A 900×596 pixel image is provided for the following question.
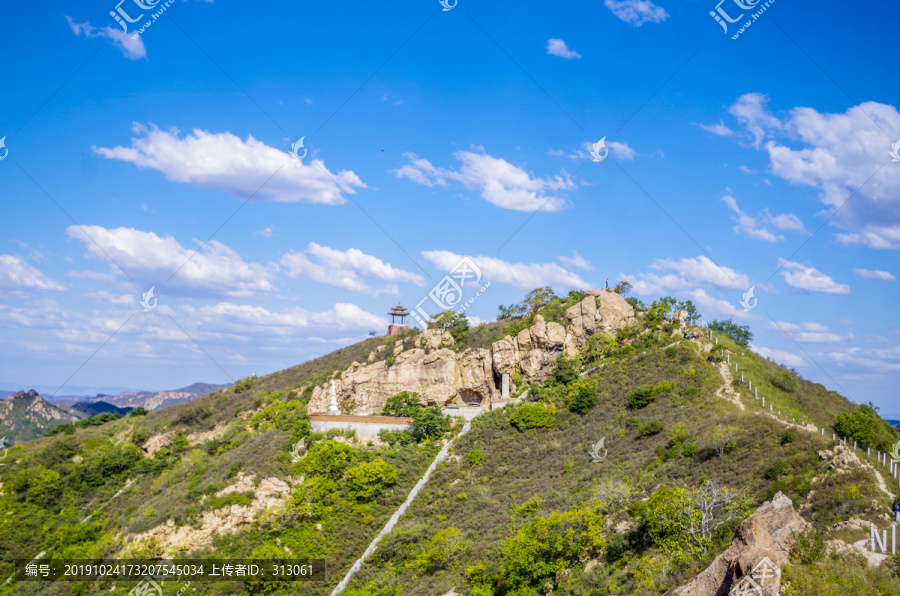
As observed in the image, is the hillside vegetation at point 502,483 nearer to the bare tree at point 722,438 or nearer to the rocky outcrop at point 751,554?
the bare tree at point 722,438

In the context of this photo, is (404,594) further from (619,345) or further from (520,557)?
(619,345)

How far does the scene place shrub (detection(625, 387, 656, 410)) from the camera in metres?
41.2

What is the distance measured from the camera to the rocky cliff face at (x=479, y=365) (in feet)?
168

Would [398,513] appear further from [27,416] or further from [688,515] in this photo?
[27,416]

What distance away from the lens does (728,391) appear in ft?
129

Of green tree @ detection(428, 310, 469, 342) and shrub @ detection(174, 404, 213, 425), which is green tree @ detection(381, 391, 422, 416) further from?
shrub @ detection(174, 404, 213, 425)

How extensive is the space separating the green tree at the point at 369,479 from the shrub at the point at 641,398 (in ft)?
52.8

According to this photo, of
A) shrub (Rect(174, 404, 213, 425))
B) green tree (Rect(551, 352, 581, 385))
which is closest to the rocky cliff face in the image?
green tree (Rect(551, 352, 581, 385))

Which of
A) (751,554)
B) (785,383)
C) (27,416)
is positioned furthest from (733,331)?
(27,416)

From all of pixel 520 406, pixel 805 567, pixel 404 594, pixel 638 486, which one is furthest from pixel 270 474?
pixel 805 567

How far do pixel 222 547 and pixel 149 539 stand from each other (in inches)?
187

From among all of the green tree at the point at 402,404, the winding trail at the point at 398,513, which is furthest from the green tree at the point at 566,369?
the green tree at the point at 402,404

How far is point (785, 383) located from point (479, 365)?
22364 mm

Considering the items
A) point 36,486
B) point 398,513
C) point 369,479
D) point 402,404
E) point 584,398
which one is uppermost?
point 584,398
